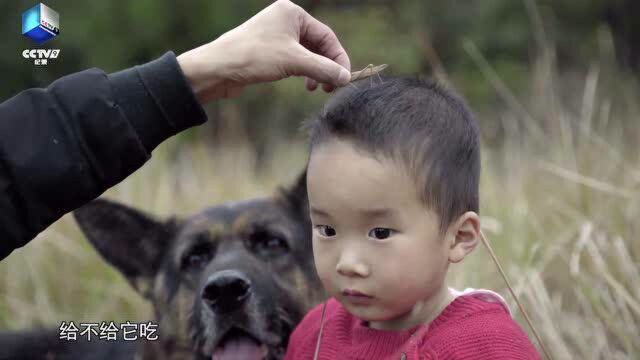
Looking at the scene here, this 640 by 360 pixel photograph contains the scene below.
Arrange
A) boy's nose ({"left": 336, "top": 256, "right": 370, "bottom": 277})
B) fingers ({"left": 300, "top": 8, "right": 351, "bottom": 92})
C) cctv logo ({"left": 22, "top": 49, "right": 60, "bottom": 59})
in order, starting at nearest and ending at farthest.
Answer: boy's nose ({"left": 336, "top": 256, "right": 370, "bottom": 277})
fingers ({"left": 300, "top": 8, "right": 351, "bottom": 92})
cctv logo ({"left": 22, "top": 49, "right": 60, "bottom": 59})

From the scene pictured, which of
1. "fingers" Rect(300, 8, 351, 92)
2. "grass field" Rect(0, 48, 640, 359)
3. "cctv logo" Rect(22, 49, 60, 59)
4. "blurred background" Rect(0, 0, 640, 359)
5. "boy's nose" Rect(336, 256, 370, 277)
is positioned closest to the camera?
"boy's nose" Rect(336, 256, 370, 277)

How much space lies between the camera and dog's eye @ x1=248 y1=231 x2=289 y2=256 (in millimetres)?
3395

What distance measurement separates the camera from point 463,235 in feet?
7.11

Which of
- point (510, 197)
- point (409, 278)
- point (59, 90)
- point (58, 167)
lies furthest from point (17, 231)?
point (510, 197)

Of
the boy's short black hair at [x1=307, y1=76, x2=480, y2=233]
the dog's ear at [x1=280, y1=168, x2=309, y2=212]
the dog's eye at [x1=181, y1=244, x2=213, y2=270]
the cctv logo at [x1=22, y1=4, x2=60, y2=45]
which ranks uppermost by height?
the boy's short black hair at [x1=307, y1=76, x2=480, y2=233]

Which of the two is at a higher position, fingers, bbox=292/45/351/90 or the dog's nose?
fingers, bbox=292/45/351/90

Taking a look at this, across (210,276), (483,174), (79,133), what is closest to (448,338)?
(79,133)

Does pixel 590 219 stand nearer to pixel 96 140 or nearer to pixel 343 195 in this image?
pixel 343 195

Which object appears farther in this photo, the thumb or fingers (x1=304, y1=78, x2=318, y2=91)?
fingers (x1=304, y1=78, x2=318, y2=91)

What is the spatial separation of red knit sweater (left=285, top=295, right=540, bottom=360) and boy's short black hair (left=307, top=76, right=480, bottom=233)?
233 millimetres

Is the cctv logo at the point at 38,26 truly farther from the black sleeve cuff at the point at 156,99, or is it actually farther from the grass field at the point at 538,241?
the black sleeve cuff at the point at 156,99

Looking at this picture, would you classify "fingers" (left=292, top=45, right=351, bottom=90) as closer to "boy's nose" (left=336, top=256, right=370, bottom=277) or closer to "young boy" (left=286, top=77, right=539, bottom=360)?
"young boy" (left=286, top=77, right=539, bottom=360)

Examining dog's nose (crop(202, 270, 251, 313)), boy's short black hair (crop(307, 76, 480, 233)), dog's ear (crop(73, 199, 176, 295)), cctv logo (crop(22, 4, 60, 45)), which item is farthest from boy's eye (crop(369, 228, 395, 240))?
cctv logo (crop(22, 4, 60, 45))

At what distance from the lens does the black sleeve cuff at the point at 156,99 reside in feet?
6.83
